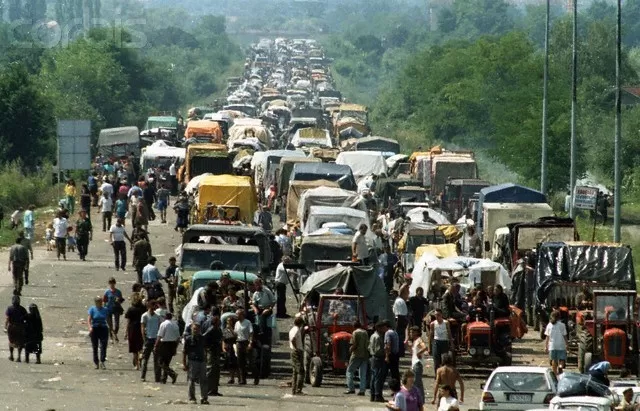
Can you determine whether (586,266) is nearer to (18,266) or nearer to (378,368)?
(378,368)

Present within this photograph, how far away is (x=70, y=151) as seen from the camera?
5625 cm

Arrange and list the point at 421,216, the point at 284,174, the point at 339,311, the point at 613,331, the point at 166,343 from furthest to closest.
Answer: the point at 284,174 → the point at 421,216 → the point at 613,331 → the point at 339,311 → the point at 166,343

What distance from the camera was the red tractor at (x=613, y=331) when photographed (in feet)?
104

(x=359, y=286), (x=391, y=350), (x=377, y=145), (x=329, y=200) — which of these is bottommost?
(x=391, y=350)

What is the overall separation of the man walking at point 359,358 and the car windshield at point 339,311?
3.40ft

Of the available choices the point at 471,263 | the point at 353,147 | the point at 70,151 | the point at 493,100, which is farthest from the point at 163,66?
the point at 471,263

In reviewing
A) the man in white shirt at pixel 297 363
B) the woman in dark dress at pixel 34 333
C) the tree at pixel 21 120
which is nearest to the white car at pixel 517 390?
the man in white shirt at pixel 297 363

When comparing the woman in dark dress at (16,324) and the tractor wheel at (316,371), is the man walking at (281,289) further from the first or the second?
the woman in dark dress at (16,324)

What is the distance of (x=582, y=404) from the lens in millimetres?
24578

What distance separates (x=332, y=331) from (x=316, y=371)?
903mm

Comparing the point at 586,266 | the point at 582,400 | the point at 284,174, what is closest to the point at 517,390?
the point at 582,400

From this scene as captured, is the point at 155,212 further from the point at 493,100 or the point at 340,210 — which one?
the point at 493,100

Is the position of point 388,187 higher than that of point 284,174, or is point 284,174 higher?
point 284,174

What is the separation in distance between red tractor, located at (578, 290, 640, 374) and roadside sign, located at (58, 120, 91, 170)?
1047 inches
